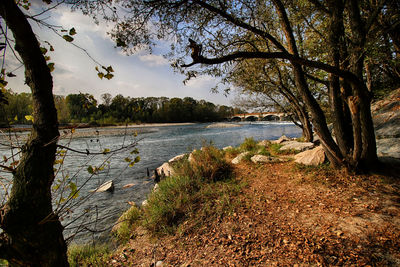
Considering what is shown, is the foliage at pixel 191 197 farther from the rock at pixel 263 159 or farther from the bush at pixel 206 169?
the rock at pixel 263 159

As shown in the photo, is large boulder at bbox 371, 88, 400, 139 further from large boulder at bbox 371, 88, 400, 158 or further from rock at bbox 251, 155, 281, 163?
rock at bbox 251, 155, 281, 163

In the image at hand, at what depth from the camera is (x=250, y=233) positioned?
8.55 ft

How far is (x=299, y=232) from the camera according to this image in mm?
2453

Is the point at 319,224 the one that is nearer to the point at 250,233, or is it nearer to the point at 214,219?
the point at 250,233

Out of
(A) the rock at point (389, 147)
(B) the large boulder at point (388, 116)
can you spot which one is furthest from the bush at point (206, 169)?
(B) the large boulder at point (388, 116)

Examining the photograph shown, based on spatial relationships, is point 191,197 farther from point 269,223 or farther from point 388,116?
point 388,116

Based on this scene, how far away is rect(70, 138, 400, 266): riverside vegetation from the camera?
210 cm

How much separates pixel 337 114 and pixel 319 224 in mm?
2926

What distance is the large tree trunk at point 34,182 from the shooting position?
3.65 ft

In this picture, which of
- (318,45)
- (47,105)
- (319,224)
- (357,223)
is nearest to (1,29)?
(47,105)

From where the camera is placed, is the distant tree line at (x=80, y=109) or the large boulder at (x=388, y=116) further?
the large boulder at (x=388, y=116)

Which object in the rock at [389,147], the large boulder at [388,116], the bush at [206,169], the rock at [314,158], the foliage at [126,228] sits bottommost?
the foliage at [126,228]

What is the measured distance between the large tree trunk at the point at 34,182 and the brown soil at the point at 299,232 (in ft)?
3.27

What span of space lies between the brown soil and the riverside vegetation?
0.4 inches
